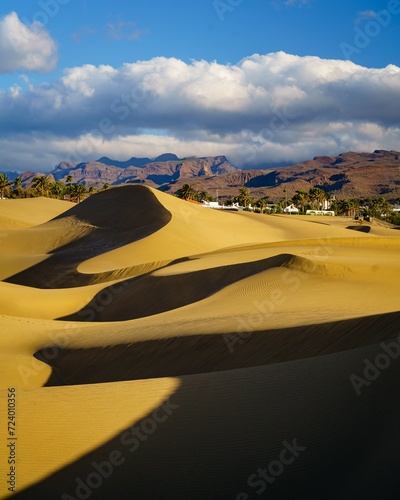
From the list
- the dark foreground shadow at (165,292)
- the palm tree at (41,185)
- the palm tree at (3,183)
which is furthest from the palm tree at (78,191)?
the dark foreground shadow at (165,292)

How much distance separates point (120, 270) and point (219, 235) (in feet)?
58.7

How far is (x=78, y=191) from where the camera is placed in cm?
10481

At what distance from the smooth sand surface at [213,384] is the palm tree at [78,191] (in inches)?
3331

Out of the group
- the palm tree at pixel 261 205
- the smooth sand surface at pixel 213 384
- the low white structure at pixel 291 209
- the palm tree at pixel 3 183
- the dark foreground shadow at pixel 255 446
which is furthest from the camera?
the low white structure at pixel 291 209

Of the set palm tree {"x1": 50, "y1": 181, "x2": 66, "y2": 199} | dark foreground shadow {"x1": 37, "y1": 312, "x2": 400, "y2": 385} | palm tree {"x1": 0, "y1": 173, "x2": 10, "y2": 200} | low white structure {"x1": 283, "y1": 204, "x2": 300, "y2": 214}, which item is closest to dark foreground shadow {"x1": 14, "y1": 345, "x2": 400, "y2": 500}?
dark foreground shadow {"x1": 37, "y1": 312, "x2": 400, "y2": 385}

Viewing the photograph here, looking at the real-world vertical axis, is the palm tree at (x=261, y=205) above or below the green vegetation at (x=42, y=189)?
below

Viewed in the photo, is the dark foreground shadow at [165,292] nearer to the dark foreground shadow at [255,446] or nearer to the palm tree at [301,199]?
the dark foreground shadow at [255,446]

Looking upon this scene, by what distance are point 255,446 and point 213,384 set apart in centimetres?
123

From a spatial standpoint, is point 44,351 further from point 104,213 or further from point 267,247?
point 104,213

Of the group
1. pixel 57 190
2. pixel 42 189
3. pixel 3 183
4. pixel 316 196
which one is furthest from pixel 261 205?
pixel 3 183

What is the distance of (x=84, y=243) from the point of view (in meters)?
40.5

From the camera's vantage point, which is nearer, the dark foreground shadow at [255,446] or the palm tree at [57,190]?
the dark foreground shadow at [255,446]

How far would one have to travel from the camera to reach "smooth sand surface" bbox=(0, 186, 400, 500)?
6078mm

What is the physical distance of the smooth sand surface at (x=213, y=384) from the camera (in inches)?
239
